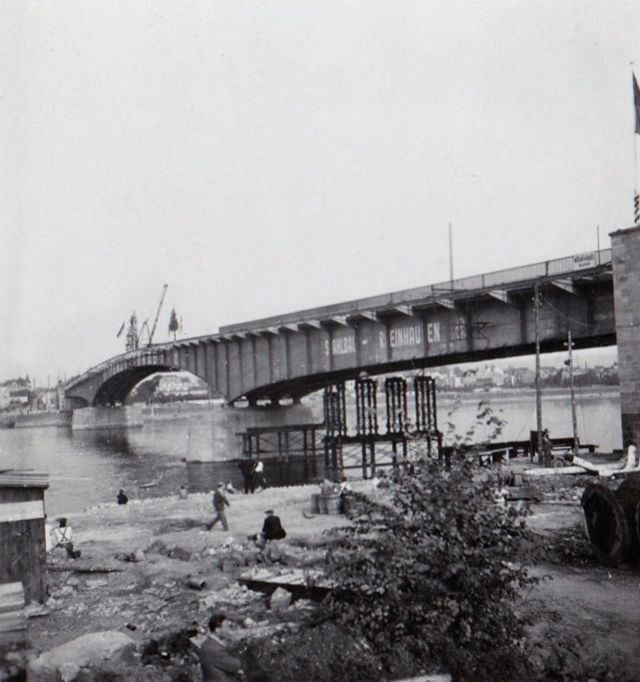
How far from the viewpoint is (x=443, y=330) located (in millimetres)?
36906

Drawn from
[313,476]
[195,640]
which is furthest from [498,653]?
[313,476]

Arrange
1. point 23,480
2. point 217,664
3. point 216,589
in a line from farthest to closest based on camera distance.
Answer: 1. point 216,589
2. point 23,480
3. point 217,664

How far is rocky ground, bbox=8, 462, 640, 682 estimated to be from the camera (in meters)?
8.90

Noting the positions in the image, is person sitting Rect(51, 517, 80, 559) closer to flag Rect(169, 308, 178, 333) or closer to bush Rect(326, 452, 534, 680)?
bush Rect(326, 452, 534, 680)

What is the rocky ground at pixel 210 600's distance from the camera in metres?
8.90

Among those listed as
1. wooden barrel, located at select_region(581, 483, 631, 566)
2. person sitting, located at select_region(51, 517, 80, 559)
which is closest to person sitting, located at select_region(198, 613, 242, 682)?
wooden barrel, located at select_region(581, 483, 631, 566)

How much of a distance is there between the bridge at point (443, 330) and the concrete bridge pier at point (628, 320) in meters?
0.04

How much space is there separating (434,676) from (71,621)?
24.0 feet

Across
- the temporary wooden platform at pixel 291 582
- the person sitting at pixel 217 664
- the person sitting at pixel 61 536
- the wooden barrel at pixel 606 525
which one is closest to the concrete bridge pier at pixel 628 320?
the wooden barrel at pixel 606 525

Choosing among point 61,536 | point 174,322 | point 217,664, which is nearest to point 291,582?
point 217,664

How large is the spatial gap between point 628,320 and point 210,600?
2010 centimetres

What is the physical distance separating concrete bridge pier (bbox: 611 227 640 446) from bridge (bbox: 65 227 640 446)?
4 cm

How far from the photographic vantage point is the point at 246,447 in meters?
56.6

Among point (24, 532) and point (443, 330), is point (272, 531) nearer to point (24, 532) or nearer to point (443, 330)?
point (24, 532)
